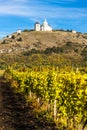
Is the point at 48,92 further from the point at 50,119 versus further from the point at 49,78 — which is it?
the point at 50,119

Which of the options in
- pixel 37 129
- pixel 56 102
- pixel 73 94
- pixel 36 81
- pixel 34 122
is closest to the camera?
pixel 73 94

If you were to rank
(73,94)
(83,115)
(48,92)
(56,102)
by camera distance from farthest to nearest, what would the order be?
(48,92) → (56,102) → (73,94) → (83,115)

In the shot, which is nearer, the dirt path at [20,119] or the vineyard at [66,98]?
the vineyard at [66,98]

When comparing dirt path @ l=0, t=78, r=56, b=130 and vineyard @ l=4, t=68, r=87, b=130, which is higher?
vineyard @ l=4, t=68, r=87, b=130

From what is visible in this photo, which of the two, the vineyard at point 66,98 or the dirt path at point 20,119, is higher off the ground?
the vineyard at point 66,98

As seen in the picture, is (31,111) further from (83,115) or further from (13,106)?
(83,115)

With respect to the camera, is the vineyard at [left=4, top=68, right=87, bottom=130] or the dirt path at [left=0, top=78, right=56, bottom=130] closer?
the vineyard at [left=4, top=68, right=87, bottom=130]

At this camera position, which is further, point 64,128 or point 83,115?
point 64,128

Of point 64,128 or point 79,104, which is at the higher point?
point 79,104

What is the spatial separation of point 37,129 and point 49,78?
895 cm

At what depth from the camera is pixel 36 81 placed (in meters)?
43.3

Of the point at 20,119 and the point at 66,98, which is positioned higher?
the point at 66,98

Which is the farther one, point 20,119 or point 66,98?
point 20,119

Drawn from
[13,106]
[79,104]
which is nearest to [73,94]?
[79,104]
